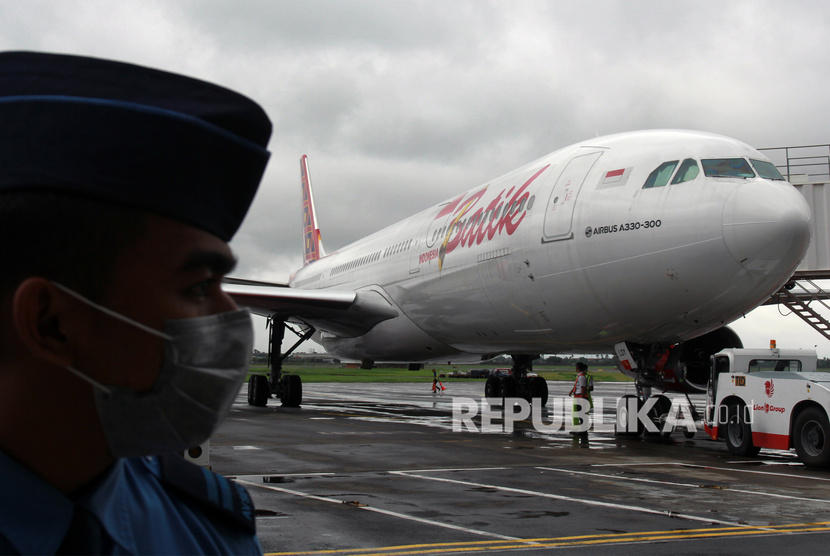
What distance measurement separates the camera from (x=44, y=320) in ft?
3.53

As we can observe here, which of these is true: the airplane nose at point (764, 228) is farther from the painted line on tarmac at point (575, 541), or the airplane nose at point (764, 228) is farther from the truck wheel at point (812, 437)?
the painted line on tarmac at point (575, 541)

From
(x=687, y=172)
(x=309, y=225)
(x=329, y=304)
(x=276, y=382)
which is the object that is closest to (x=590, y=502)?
(x=687, y=172)

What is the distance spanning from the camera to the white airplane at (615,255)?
9445mm

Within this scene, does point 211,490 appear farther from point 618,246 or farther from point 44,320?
point 618,246

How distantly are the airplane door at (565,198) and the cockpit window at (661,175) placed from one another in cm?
106

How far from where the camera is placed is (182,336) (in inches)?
46.2

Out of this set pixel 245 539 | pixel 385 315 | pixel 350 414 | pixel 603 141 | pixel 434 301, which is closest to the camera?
pixel 245 539

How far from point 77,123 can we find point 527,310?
11251 mm

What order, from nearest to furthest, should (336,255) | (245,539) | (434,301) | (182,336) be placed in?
1. (182,336)
2. (245,539)
3. (434,301)
4. (336,255)

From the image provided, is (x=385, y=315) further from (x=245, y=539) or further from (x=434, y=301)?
(x=245, y=539)

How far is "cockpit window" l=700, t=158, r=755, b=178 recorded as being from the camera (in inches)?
386

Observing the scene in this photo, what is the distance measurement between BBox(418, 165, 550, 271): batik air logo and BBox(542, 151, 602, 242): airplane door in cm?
69

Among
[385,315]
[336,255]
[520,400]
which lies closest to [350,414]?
[385,315]

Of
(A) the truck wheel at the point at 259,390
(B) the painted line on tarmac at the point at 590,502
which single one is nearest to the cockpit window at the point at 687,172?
(B) the painted line on tarmac at the point at 590,502
